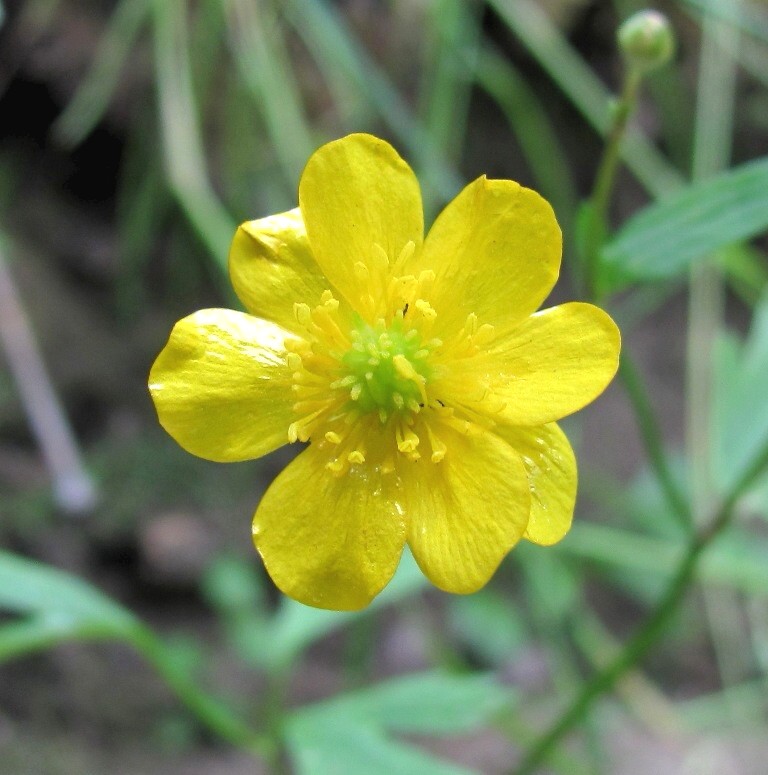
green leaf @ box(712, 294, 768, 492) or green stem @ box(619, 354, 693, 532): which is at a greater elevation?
green leaf @ box(712, 294, 768, 492)

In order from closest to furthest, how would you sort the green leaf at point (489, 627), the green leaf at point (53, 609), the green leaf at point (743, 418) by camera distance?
1. the green leaf at point (53, 609)
2. the green leaf at point (743, 418)
3. the green leaf at point (489, 627)

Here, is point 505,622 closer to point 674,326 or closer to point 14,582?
point 674,326

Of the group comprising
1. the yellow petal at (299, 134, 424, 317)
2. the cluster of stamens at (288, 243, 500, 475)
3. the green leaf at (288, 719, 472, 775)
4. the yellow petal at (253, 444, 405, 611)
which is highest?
the yellow petal at (299, 134, 424, 317)

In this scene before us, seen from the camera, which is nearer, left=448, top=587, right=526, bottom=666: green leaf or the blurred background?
the blurred background

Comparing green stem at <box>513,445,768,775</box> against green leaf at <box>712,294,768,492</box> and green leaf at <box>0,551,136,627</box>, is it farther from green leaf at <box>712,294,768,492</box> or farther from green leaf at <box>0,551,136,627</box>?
green leaf at <box>0,551,136,627</box>

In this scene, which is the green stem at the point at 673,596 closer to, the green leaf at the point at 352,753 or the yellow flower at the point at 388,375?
the green leaf at the point at 352,753

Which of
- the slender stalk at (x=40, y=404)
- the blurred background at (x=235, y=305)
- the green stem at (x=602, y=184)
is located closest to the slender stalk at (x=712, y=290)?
the blurred background at (x=235, y=305)

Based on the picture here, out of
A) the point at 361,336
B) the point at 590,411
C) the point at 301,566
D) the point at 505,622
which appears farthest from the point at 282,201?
the point at 301,566

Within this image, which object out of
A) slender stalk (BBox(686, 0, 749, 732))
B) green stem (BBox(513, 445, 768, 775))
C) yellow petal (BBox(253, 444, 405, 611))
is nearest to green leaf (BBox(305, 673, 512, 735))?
green stem (BBox(513, 445, 768, 775))
